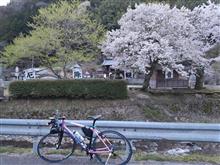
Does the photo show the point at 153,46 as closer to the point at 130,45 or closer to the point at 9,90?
the point at 130,45

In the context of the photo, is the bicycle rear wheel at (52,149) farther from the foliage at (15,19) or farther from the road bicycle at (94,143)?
the foliage at (15,19)

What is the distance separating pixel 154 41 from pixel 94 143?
19730 mm

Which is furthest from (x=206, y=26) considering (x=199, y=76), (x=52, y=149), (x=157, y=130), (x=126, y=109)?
(x=52, y=149)

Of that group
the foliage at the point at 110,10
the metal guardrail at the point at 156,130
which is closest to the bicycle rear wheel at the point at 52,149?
the metal guardrail at the point at 156,130

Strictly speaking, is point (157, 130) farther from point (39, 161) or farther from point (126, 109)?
point (126, 109)

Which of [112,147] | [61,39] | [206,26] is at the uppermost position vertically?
[206,26]

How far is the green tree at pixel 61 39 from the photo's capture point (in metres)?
26.9

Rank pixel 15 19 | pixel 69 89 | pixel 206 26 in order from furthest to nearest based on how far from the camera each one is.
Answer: pixel 15 19 < pixel 206 26 < pixel 69 89

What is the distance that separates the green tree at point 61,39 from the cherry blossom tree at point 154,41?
2535mm

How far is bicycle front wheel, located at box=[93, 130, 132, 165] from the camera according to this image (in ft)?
19.9

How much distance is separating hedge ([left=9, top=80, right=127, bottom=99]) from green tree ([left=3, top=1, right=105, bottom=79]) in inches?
157

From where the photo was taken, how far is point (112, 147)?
20.1 ft

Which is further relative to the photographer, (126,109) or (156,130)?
(126,109)

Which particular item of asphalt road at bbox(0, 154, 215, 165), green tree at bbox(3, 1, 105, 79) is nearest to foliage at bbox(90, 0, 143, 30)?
green tree at bbox(3, 1, 105, 79)
